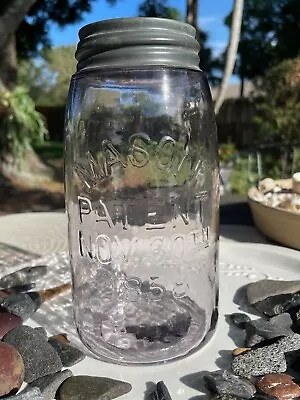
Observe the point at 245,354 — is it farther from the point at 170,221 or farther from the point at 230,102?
the point at 230,102

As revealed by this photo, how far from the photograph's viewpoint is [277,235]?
713 millimetres

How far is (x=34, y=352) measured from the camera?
0.39 m

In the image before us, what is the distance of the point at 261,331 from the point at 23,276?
299 millimetres

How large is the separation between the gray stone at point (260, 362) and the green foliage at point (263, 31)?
21.8 feet

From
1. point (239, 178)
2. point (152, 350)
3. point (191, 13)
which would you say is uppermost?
point (191, 13)

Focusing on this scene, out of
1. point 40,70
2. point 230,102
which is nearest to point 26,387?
point 230,102

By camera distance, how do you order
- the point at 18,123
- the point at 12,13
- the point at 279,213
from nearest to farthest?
the point at 279,213, the point at 12,13, the point at 18,123

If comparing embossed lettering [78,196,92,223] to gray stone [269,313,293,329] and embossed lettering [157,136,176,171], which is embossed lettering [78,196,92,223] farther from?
gray stone [269,313,293,329]

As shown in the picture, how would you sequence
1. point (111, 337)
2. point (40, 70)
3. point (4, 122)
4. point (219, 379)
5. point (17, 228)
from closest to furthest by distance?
1. point (219, 379)
2. point (111, 337)
3. point (17, 228)
4. point (4, 122)
5. point (40, 70)

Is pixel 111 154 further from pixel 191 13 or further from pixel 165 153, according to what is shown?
pixel 191 13

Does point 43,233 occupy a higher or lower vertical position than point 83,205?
lower

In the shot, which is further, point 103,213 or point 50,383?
point 103,213

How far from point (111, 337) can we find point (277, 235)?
13.6 inches

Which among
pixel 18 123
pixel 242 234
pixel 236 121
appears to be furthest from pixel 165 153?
pixel 236 121
